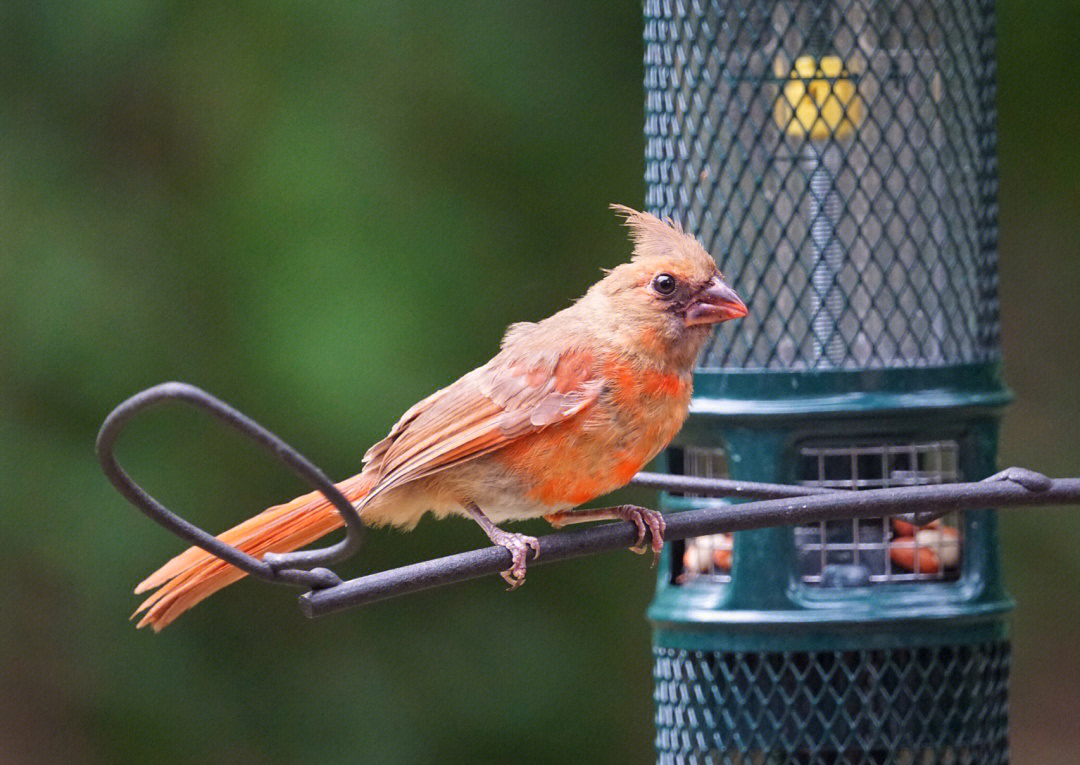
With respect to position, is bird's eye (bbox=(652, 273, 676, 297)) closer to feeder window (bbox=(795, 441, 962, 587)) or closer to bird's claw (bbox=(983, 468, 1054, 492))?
feeder window (bbox=(795, 441, 962, 587))

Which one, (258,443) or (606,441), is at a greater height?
(258,443)

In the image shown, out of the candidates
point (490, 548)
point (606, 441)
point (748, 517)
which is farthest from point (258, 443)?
point (606, 441)

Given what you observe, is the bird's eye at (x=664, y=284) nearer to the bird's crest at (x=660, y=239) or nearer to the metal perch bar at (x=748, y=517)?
the bird's crest at (x=660, y=239)

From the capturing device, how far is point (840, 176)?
2953 mm

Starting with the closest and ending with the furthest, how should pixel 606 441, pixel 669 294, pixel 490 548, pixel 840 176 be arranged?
pixel 490 548, pixel 606 441, pixel 669 294, pixel 840 176

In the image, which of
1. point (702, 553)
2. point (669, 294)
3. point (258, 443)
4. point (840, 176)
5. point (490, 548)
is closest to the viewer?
point (258, 443)

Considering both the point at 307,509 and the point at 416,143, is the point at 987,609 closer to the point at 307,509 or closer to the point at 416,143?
the point at 307,509

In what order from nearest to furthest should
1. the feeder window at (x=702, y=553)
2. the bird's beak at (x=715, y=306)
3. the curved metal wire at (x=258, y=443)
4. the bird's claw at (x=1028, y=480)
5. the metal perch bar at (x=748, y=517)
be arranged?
the curved metal wire at (x=258, y=443), the metal perch bar at (x=748, y=517), the bird's claw at (x=1028, y=480), the bird's beak at (x=715, y=306), the feeder window at (x=702, y=553)

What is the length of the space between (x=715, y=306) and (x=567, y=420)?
0.32 meters

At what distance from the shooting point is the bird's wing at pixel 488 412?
281 cm

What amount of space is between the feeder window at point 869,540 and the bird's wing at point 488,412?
49 centimetres

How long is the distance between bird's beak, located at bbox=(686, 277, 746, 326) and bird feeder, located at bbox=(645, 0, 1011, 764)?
0.65ft

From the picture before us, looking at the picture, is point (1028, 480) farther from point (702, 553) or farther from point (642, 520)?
point (702, 553)

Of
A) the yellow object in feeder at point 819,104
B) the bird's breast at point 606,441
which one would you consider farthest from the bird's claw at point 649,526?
the yellow object in feeder at point 819,104
